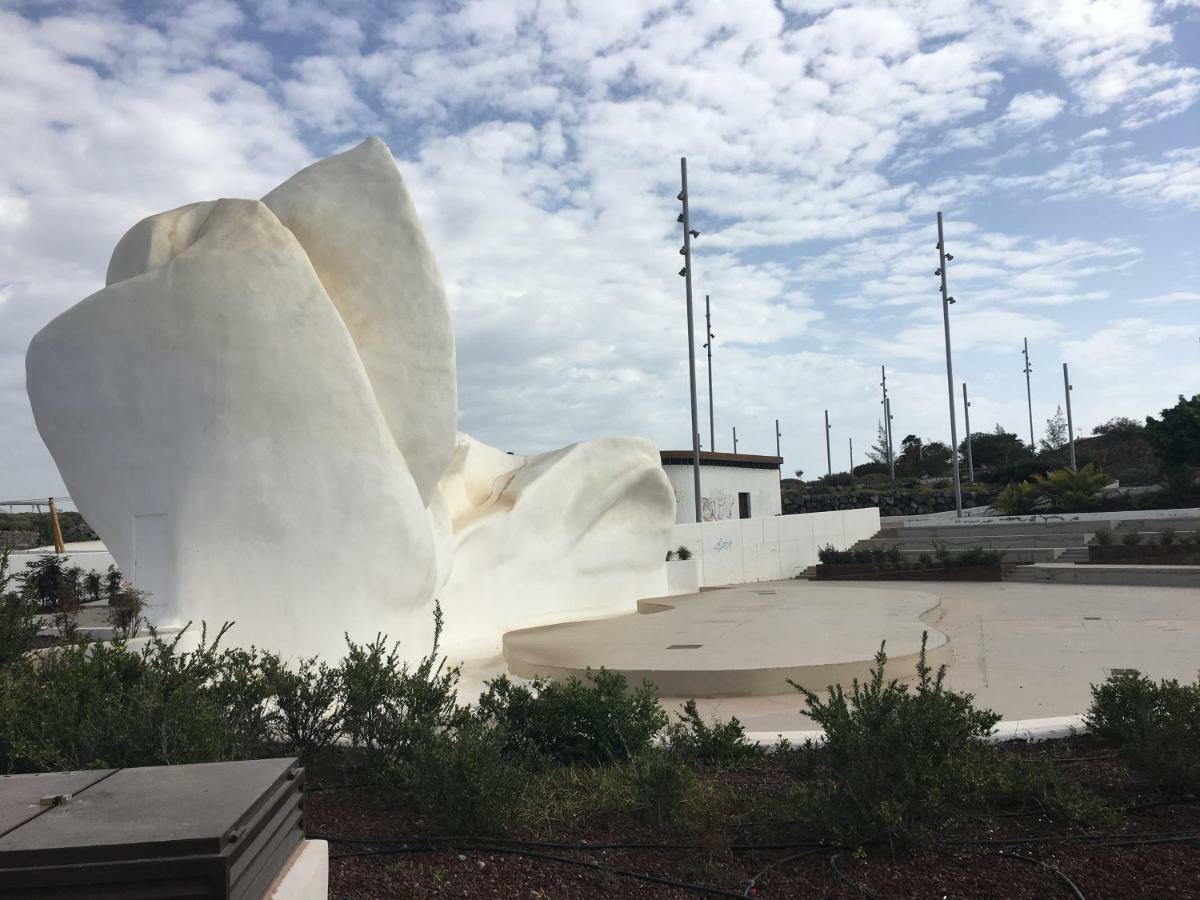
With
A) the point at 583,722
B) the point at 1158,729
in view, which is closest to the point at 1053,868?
the point at 1158,729

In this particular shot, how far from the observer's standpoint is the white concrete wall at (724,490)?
A: 24047 millimetres

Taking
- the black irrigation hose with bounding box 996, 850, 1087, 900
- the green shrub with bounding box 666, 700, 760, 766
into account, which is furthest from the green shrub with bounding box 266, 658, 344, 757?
the black irrigation hose with bounding box 996, 850, 1087, 900

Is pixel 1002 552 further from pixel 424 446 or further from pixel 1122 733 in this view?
pixel 1122 733

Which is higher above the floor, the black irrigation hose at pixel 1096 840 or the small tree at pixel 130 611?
the small tree at pixel 130 611

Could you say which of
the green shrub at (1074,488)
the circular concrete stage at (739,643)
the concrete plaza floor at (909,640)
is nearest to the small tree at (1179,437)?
the green shrub at (1074,488)

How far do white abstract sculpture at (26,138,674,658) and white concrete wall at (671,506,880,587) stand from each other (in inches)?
396

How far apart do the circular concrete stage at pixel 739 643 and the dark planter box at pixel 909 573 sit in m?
5.04

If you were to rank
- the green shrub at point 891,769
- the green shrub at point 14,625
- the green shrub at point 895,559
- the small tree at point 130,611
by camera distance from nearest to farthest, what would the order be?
1. the green shrub at point 891,769
2. the green shrub at point 14,625
3. the small tree at point 130,611
4. the green shrub at point 895,559

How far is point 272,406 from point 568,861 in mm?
4922

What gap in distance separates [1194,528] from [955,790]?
21.8 metres

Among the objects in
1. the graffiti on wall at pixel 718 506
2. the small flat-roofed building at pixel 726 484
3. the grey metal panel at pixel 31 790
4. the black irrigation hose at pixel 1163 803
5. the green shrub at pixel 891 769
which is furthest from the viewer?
the graffiti on wall at pixel 718 506

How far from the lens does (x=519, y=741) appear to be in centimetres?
498

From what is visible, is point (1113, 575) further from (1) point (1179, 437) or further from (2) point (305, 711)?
(1) point (1179, 437)

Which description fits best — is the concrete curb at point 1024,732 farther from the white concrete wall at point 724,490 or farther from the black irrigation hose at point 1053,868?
the white concrete wall at point 724,490
